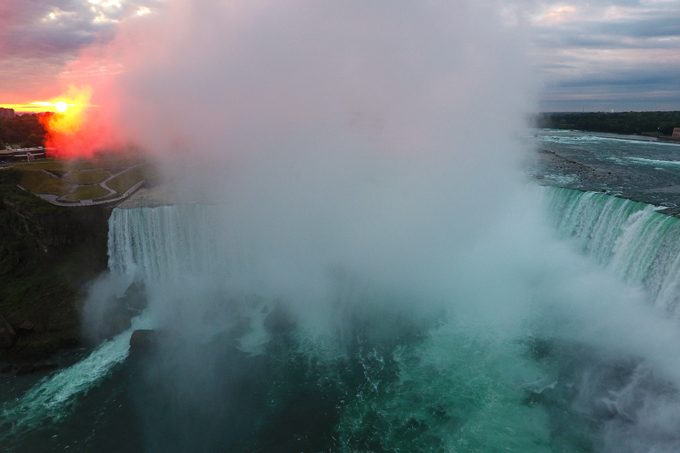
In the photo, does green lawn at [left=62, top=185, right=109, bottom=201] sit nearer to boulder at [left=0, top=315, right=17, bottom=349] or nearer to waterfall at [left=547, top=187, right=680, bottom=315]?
boulder at [left=0, top=315, right=17, bottom=349]

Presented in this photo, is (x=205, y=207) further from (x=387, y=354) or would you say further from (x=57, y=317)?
(x=387, y=354)

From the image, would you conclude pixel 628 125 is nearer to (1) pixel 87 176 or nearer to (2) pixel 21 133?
(1) pixel 87 176

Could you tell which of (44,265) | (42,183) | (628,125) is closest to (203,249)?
(44,265)

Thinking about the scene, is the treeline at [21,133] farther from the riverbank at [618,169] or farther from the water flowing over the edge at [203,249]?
the riverbank at [618,169]

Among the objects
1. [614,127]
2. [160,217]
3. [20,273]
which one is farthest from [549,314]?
[614,127]

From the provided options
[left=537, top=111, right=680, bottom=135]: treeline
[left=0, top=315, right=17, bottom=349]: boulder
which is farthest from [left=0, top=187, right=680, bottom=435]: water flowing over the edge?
[left=537, top=111, right=680, bottom=135]: treeline

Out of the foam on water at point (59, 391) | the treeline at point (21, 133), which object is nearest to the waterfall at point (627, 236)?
the foam on water at point (59, 391)

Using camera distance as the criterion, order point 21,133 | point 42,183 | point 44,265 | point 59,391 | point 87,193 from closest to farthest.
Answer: point 59,391 → point 44,265 → point 87,193 → point 42,183 → point 21,133
